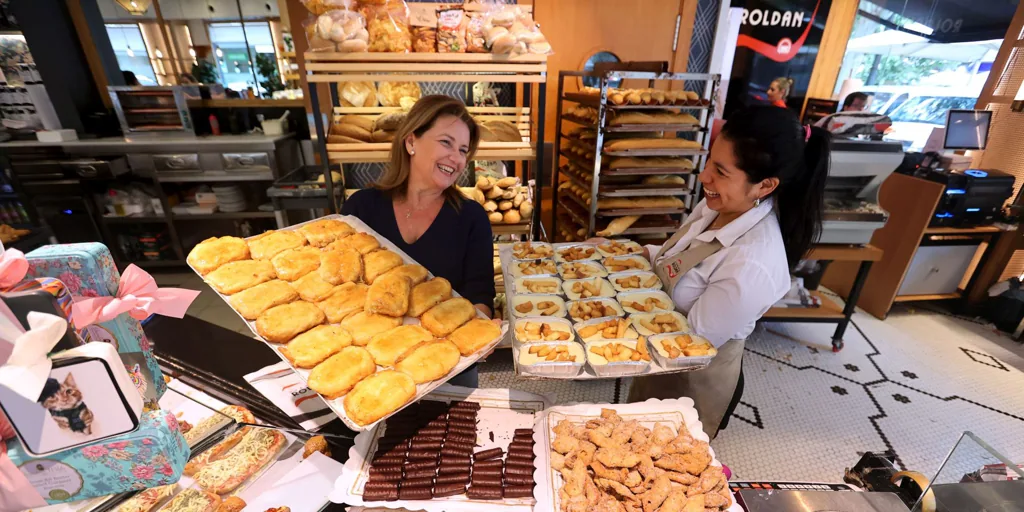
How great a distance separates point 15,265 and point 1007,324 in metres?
6.77

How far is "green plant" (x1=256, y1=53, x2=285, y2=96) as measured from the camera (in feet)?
16.4

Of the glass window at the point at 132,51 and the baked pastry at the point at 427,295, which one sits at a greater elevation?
the glass window at the point at 132,51

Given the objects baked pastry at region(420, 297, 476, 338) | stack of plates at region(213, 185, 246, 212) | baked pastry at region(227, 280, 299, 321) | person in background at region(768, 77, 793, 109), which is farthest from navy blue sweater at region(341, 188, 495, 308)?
person in background at region(768, 77, 793, 109)

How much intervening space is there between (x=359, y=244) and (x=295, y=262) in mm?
243

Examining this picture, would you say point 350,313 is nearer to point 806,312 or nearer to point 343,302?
point 343,302

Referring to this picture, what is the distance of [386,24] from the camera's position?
2.26 meters

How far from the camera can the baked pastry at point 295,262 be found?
1519mm

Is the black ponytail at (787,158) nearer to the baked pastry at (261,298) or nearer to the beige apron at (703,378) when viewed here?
the beige apron at (703,378)

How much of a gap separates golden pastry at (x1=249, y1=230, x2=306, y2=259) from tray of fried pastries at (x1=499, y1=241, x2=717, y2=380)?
89cm

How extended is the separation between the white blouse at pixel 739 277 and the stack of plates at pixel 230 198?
16.8ft

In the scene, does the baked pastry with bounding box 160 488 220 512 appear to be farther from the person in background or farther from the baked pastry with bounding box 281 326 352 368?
the person in background

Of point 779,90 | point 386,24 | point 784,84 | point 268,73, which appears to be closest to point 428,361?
point 386,24

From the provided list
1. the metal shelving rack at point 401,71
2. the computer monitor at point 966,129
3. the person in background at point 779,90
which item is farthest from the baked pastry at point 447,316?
the person in background at point 779,90

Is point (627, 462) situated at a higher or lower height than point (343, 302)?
lower
